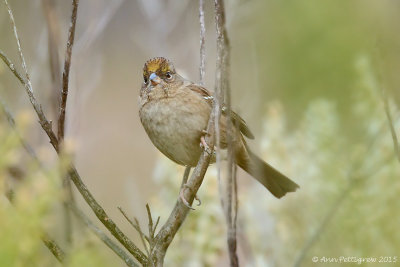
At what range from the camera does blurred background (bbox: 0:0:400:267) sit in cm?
179

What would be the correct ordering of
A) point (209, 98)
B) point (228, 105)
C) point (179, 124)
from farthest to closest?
point (209, 98) < point (179, 124) < point (228, 105)

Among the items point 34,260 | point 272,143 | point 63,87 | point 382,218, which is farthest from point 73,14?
point 272,143

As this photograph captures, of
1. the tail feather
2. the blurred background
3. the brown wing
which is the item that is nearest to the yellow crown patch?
the brown wing

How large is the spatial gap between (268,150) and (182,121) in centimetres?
91

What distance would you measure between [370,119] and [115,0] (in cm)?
149

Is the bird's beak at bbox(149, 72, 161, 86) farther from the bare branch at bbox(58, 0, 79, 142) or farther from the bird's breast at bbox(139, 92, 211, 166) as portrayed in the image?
the bare branch at bbox(58, 0, 79, 142)

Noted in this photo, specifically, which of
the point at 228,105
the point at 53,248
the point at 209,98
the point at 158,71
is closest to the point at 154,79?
the point at 158,71

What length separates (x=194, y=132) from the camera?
117 inches

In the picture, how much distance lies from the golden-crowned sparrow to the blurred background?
0.58 feet

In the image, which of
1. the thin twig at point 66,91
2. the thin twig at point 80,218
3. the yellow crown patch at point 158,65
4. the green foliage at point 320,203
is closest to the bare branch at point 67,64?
the thin twig at point 66,91

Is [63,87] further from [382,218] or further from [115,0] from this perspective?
[115,0]

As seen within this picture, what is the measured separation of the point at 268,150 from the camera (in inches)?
149

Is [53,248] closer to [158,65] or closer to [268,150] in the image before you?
[158,65]

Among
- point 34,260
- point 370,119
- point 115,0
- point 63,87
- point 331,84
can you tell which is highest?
point 331,84
